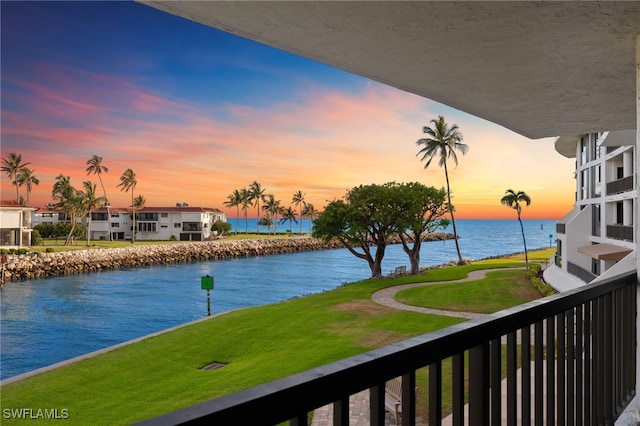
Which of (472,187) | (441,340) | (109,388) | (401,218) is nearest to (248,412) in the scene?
Answer: (441,340)

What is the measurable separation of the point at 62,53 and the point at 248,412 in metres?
85.0

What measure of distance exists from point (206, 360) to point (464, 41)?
16511 millimetres

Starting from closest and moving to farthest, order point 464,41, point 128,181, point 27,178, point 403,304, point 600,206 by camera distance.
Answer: point 464,41 < point 403,304 < point 600,206 < point 27,178 < point 128,181

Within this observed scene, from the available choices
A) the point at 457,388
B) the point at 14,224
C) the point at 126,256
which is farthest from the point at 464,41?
the point at 126,256

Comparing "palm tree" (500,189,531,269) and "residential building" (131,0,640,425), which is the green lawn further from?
"palm tree" (500,189,531,269)

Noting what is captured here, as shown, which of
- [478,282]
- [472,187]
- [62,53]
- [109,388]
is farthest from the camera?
[472,187]

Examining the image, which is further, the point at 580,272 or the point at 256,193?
the point at 256,193

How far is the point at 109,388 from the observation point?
1388cm

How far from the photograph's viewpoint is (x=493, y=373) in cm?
153

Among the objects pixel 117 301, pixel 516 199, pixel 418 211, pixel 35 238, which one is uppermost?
pixel 516 199

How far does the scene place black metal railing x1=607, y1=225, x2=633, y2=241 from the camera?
786 inches

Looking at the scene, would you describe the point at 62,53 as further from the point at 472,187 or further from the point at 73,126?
the point at 472,187

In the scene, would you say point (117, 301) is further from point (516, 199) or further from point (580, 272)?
point (516, 199)

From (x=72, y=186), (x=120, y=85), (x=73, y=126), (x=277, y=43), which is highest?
(x=120, y=85)
